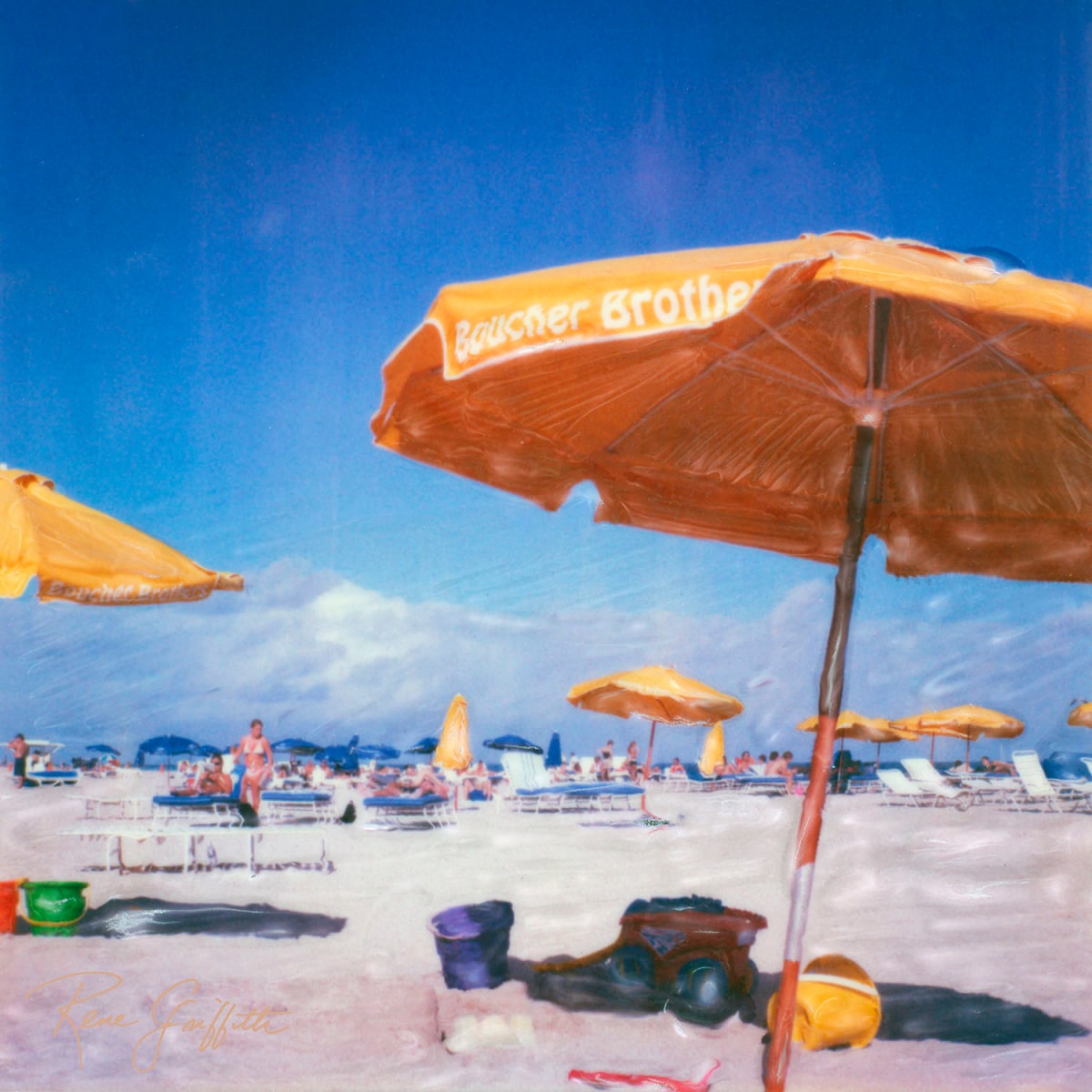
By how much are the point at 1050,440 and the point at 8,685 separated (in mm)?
4798

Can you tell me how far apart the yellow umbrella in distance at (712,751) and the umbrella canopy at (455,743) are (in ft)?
23.4

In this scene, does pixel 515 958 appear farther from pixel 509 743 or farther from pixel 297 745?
pixel 297 745

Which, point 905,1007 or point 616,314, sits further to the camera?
point 905,1007

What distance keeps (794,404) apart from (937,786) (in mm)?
15631

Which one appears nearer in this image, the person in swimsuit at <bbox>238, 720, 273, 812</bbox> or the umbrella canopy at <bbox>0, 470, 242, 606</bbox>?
the umbrella canopy at <bbox>0, 470, 242, 606</bbox>

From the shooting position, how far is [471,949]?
168 inches

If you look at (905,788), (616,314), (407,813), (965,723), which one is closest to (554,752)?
(905,788)

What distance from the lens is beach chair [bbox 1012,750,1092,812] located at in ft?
51.8

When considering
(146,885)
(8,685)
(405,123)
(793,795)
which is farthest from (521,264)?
(793,795)

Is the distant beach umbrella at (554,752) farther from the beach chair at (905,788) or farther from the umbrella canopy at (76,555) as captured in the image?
the umbrella canopy at (76,555)

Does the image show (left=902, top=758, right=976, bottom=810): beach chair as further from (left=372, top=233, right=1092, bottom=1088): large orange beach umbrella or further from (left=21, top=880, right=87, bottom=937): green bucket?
(left=21, top=880, right=87, bottom=937): green bucket

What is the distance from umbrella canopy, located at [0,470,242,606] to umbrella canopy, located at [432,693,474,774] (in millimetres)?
9200
